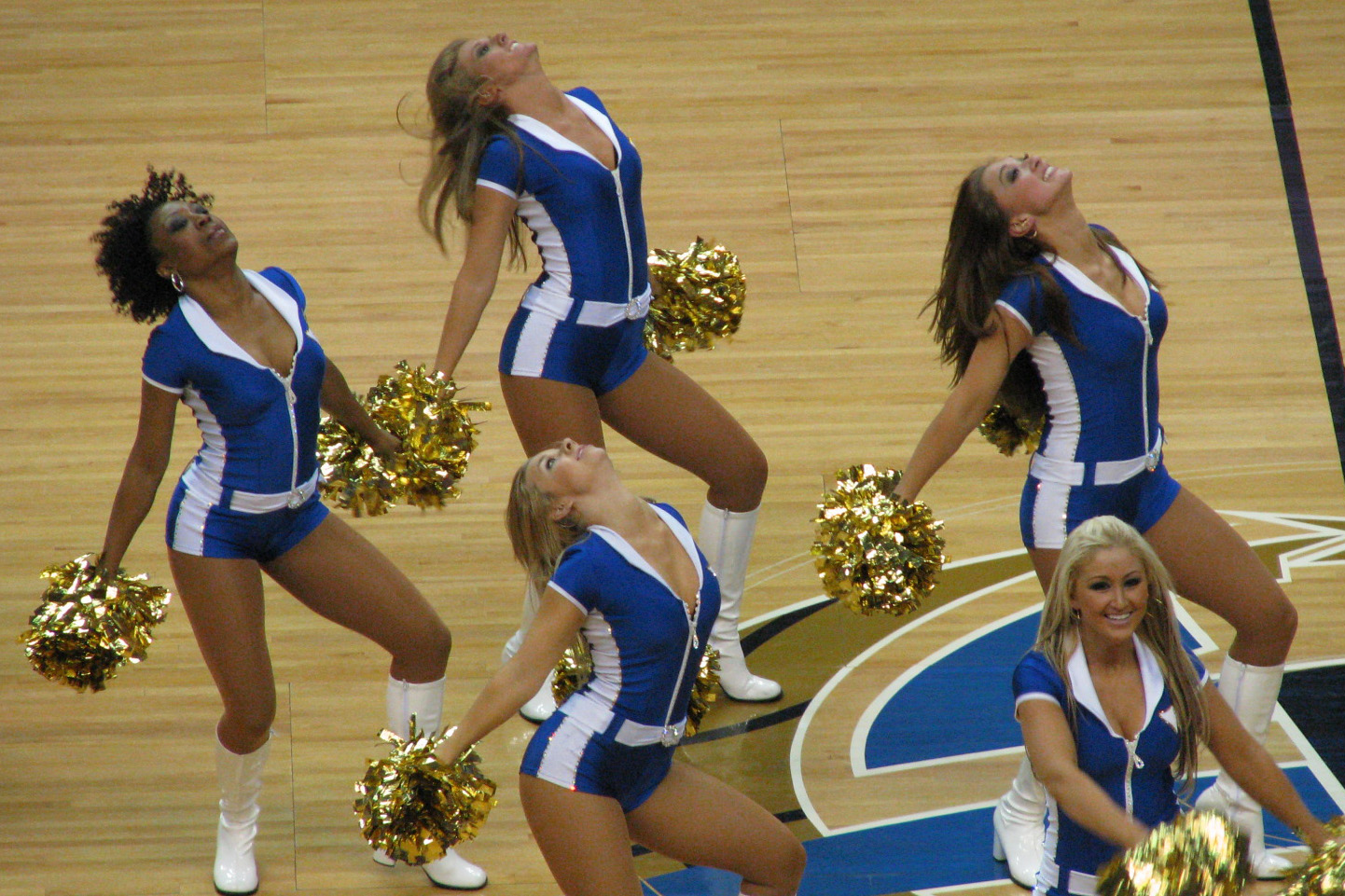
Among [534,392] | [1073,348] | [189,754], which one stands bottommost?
[189,754]

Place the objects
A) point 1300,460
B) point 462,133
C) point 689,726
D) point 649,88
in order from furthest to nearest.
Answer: point 649,88, point 1300,460, point 462,133, point 689,726

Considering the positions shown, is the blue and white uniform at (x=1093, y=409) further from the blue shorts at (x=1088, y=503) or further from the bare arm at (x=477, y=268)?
the bare arm at (x=477, y=268)

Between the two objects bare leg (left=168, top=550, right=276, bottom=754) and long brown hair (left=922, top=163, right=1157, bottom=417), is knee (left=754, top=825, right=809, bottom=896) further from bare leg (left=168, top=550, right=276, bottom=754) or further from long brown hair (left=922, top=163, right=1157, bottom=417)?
bare leg (left=168, top=550, right=276, bottom=754)

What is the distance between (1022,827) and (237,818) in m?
1.69

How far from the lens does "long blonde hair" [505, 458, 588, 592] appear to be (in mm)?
3012

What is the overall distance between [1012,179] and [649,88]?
10.9 ft

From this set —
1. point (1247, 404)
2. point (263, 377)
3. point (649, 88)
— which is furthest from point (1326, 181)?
point (263, 377)

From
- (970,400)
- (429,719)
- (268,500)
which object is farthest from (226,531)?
(970,400)

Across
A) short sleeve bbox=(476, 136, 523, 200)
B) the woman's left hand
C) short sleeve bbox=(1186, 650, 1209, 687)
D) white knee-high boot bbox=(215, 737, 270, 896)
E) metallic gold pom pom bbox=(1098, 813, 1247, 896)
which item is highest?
short sleeve bbox=(476, 136, 523, 200)

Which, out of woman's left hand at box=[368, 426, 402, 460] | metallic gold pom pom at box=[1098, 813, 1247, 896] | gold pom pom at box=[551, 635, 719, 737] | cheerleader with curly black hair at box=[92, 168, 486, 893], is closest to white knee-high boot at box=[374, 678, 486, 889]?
cheerleader with curly black hair at box=[92, 168, 486, 893]

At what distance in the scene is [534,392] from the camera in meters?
3.70

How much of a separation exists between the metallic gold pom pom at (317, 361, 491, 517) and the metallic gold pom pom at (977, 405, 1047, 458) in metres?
1.13

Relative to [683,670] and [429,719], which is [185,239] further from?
[683,670]

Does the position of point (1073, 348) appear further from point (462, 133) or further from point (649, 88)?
point (649, 88)
